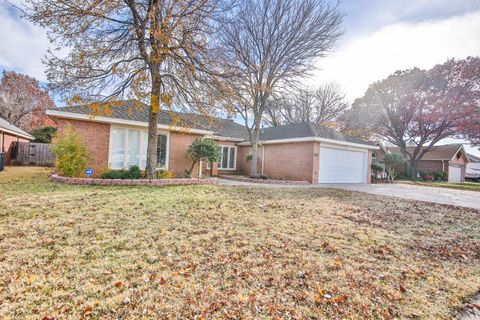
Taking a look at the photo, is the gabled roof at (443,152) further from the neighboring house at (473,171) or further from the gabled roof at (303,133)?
the gabled roof at (303,133)

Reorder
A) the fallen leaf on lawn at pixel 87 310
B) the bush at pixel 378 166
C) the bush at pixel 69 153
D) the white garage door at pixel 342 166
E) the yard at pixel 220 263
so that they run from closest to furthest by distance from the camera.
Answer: the fallen leaf on lawn at pixel 87 310, the yard at pixel 220 263, the bush at pixel 69 153, the white garage door at pixel 342 166, the bush at pixel 378 166

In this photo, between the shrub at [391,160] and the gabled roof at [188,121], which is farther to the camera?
the shrub at [391,160]

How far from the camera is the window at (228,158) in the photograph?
19.3 metres

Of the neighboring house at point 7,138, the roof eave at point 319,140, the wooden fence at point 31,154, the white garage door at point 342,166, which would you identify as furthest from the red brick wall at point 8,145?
the white garage door at point 342,166

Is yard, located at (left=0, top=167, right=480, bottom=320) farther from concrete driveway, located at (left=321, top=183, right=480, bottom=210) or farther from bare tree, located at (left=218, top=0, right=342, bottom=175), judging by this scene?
bare tree, located at (left=218, top=0, right=342, bottom=175)

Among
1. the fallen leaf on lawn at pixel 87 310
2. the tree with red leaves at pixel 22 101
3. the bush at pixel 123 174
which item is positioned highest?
the tree with red leaves at pixel 22 101

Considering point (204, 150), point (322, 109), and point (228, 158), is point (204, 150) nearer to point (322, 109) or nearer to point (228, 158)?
point (228, 158)

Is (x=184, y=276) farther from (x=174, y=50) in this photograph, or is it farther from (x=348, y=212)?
(x=174, y=50)

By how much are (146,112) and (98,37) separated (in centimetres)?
458

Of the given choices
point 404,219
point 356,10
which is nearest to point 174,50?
point 356,10

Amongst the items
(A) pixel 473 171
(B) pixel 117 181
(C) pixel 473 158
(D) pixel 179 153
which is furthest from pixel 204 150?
(C) pixel 473 158

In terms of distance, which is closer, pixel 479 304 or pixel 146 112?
pixel 479 304

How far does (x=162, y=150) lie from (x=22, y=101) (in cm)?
2573

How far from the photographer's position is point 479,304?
103 inches
